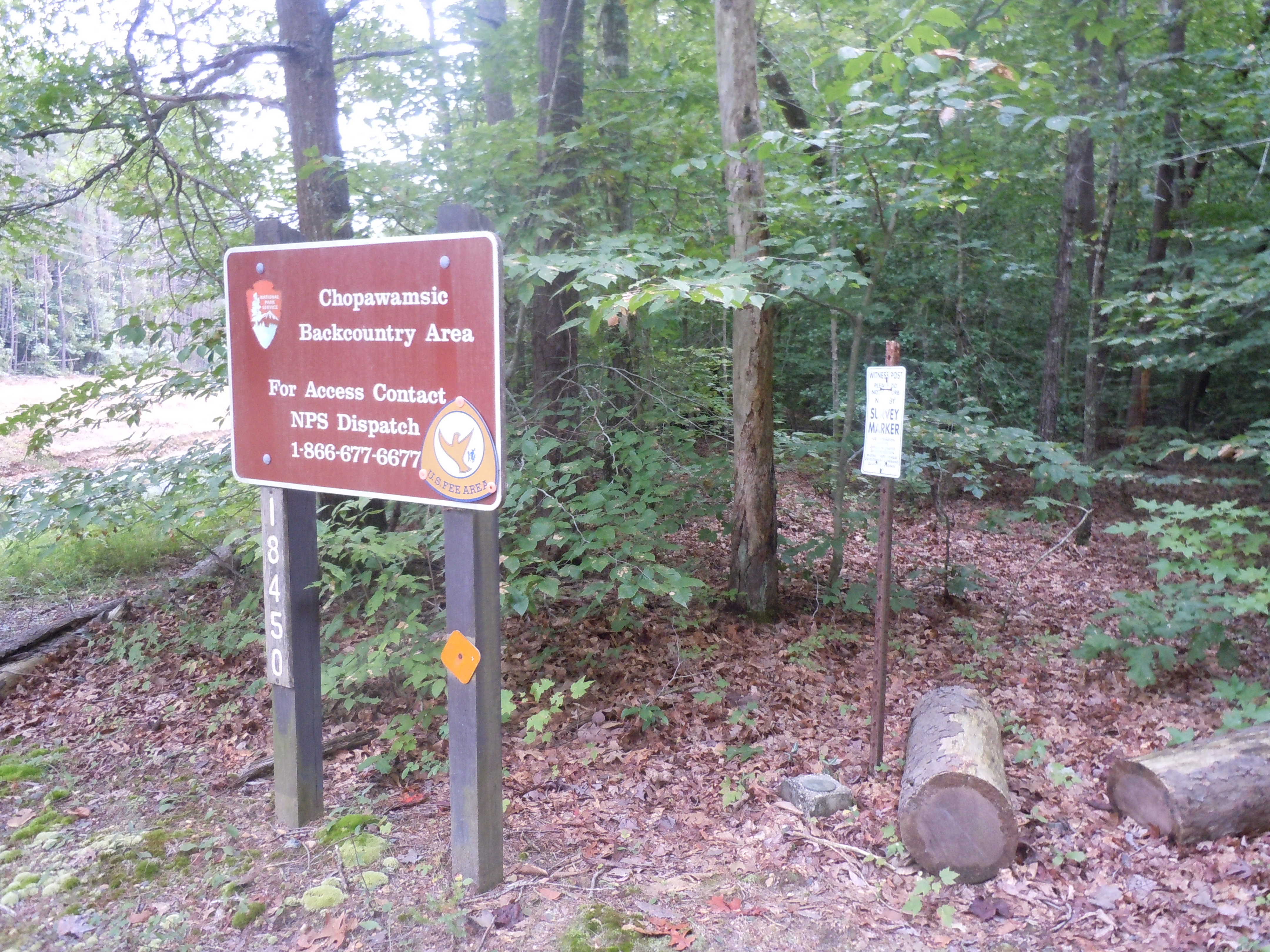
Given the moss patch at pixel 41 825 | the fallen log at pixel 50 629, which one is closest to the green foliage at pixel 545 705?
the moss patch at pixel 41 825

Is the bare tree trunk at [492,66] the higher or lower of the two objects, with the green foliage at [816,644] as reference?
higher

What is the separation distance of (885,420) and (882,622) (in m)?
1.12

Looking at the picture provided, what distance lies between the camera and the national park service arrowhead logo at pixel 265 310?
348 centimetres

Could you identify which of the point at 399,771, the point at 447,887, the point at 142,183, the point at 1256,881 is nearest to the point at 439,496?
the point at 447,887

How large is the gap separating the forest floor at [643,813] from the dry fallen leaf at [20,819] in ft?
0.06

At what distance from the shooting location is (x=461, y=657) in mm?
3158

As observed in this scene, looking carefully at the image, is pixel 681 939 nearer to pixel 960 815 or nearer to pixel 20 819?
pixel 960 815

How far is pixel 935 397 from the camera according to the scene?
9570mm

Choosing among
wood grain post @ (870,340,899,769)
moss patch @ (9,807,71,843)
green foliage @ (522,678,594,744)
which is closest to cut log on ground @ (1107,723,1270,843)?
wood grain post @ (870,340,899,769)

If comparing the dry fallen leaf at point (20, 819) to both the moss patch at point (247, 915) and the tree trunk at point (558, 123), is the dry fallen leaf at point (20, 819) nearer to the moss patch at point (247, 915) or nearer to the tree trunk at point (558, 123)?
the moss patch at point (247, 915)

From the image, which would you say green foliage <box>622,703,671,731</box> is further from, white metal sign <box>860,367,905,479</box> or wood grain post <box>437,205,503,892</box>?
white metal sign <box>860,367,905,479</box>

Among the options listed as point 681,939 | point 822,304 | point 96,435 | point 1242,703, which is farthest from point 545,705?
point 96,435

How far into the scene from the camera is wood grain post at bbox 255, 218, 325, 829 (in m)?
3.68

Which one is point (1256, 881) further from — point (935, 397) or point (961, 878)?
point (935, 397)
